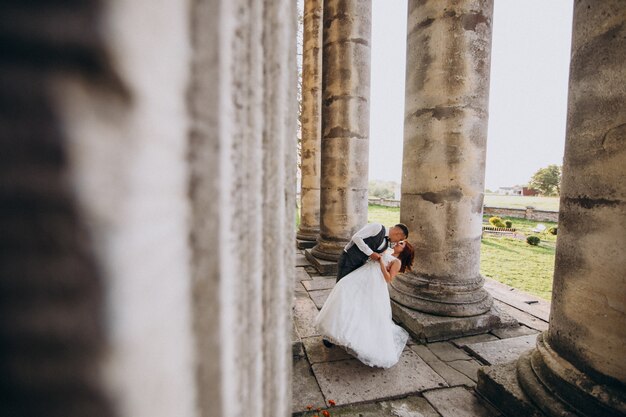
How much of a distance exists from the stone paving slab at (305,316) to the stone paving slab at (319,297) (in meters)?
0.09

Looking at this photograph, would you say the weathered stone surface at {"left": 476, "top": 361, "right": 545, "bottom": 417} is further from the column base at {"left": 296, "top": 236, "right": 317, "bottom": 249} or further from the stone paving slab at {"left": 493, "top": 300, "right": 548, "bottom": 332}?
the column base at {"left": 296, "top": 236, "right": 317, "bottom": 249}

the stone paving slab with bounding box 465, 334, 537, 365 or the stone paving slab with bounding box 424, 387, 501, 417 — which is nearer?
the stone paving slab with bounding box 424, 387, 501, 417

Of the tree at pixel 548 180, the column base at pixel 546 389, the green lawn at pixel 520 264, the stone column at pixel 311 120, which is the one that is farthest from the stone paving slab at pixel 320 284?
the tree at pixel 548 180

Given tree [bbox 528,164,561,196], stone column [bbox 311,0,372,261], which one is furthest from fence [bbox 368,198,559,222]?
tree [bbox 528,164,561,196]

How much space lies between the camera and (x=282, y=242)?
0.72 m

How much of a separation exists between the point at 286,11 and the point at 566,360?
325cm

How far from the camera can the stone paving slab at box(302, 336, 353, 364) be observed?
3.88 metres

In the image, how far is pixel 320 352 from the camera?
13.3 ft

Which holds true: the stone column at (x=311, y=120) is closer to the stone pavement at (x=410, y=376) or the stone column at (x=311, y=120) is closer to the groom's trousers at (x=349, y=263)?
the groom's trousers at (x=349, y=263)

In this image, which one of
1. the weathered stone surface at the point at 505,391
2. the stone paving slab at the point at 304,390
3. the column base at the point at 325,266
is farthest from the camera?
the column base at the point at 325,266

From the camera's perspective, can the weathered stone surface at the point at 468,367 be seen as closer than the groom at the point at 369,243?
Yes

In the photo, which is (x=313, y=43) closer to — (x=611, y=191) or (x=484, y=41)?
(x=484, y=41)

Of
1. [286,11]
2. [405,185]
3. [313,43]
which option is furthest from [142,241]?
[313,43]

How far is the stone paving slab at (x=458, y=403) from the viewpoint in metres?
2.95
